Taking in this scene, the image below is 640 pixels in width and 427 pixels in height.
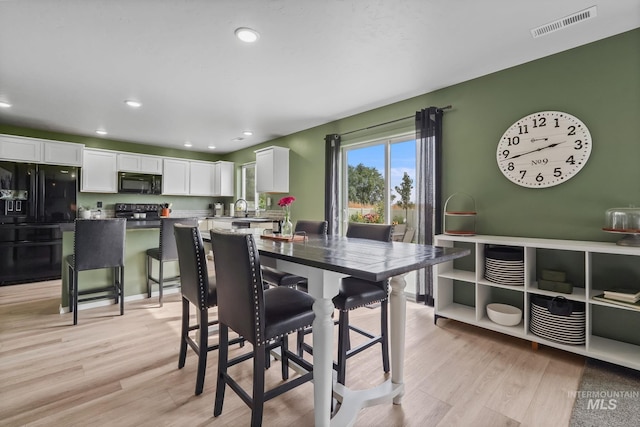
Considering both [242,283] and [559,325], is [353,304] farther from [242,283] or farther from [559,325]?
[559,325]

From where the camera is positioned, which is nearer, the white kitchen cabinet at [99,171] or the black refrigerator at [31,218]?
the black refrigerator at [31,218]

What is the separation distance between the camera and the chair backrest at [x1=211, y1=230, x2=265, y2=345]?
51.5 inches

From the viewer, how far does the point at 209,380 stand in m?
1.95

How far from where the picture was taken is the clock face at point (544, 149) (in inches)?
96.6

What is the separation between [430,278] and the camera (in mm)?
3303

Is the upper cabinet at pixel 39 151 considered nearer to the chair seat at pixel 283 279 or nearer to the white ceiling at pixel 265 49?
the white ceiling at pixel 265 49

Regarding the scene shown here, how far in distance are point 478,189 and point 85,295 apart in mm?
4399

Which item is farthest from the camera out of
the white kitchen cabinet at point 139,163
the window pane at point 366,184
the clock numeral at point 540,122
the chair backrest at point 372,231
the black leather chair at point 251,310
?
the white kitchen cabinet at point 139,163

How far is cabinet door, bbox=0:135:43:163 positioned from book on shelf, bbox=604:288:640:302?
7058mm

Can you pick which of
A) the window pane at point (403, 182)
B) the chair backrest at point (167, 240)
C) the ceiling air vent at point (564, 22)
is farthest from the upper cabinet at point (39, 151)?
the ceiling air vent at point (564, 22)

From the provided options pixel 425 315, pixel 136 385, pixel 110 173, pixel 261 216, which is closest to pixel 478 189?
pixel 425 315

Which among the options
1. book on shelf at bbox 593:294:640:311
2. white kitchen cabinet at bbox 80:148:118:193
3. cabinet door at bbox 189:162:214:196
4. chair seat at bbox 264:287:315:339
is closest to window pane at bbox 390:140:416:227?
book on shelf at bbox 593:294:640:311

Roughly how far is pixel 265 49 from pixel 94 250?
255 cm

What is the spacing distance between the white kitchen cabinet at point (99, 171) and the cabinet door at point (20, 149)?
1.94 ft
